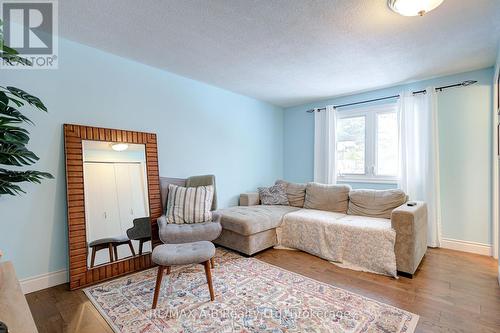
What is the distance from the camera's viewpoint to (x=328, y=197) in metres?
3.67

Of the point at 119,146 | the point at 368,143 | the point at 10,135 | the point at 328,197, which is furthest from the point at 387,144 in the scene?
the point at 10,135

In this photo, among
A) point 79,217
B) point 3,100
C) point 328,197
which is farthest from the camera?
point 328,197

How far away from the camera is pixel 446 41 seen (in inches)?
93.6

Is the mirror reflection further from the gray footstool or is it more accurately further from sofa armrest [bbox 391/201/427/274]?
sofa armrest [bbox 391/201/427/274]

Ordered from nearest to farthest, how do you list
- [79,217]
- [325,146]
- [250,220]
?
[79,217], [250,220], [325,146]

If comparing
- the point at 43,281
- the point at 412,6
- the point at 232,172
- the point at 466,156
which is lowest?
the point at 43,281

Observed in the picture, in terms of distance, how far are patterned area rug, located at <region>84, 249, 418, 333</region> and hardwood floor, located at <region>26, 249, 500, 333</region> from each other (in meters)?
A: 0.12

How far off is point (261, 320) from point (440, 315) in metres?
1.33

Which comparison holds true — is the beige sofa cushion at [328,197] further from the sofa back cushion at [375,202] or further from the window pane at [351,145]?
the window pane at [351,145]

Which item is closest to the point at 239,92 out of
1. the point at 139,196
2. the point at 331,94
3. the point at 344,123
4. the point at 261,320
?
the point at 331,94

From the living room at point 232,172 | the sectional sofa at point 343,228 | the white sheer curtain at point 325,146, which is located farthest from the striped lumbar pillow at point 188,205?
the white sheer curtain at point 325,146

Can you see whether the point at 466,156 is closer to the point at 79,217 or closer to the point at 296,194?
the point at 296,194

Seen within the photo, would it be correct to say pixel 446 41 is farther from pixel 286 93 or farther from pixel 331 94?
pixel 286 93

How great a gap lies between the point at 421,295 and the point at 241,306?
155 centimetres
